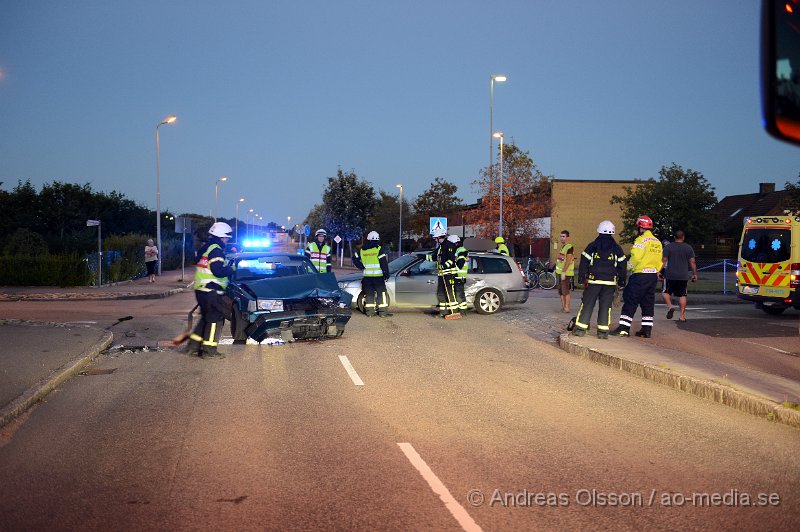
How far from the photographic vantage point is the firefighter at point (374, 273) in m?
15.9

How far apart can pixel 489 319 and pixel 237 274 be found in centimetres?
637

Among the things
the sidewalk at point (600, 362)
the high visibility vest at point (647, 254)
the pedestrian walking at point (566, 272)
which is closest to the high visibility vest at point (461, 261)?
the sidewalk at point (600, 362)

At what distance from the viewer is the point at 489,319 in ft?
56.4

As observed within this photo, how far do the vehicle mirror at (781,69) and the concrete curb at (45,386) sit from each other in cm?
691

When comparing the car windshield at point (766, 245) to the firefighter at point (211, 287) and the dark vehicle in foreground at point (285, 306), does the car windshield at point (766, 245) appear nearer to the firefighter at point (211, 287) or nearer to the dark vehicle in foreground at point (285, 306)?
the dark vehicle in foreground at point (285, 306)

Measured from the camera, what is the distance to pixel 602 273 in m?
12.6

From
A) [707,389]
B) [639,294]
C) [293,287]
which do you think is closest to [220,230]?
[293,287]

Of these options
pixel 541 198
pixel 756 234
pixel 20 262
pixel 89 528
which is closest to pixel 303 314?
pixel 89 528

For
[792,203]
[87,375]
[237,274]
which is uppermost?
[792,203]

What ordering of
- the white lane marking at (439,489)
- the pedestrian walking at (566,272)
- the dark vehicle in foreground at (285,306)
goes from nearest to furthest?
1. the white lane marking at (439,489)
2. the dark vehicle in foreground at (285,306)
3. the pedestrian walking at (566,272)

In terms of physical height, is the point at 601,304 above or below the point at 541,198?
below

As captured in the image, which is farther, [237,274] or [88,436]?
[237,274]

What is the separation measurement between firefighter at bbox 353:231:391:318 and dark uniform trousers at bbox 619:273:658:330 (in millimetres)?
5028

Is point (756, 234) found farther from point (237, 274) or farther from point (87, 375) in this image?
point (87, 375)
